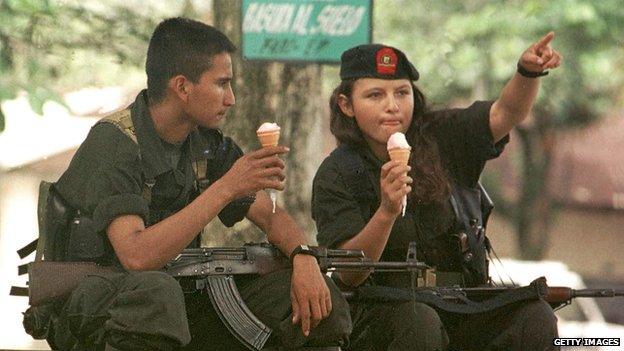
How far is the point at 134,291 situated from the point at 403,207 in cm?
108

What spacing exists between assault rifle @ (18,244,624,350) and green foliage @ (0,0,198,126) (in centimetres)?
275

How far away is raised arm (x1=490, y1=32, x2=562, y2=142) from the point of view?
548 centimetres

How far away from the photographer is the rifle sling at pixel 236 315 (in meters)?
5.09

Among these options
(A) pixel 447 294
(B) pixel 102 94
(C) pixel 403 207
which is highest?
(B) pixel 102 94

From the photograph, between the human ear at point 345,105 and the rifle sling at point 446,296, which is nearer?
the rifle sling at point 446,296

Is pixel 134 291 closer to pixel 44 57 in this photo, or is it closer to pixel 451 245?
pixel 451 245

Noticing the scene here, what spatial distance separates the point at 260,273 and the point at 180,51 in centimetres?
86

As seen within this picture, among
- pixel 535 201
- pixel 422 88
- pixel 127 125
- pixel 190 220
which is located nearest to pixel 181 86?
pixel 127 125

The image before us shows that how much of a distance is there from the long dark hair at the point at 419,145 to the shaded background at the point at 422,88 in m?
1.20

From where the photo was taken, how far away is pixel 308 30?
6605mm

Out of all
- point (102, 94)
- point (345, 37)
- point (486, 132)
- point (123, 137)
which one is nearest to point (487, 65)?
point (102, 94)

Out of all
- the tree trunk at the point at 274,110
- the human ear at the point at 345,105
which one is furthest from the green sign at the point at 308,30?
the human ear at the point at 345,105

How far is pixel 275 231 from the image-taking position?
5.38m

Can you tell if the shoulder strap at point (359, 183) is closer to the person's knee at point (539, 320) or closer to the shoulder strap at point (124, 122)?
the person's knee at point (539, 320)
